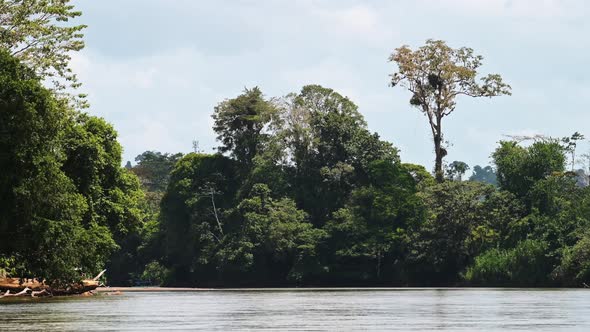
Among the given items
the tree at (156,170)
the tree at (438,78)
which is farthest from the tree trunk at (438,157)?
the tree at (156,170)

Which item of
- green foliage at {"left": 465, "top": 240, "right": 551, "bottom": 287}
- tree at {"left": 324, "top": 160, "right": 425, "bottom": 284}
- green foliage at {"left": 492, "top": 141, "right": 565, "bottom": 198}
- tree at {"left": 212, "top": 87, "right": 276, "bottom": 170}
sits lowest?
green foliage at {"left": 465, "top": 240, "right": 551, "bottom": 287}

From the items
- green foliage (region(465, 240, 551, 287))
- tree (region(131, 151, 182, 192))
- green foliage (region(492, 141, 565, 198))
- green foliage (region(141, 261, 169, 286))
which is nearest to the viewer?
green foliage (region(465, 240, 551, 287))

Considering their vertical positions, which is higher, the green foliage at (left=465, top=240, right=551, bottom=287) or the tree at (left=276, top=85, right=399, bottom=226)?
the tree at (left=276, top=85, right=399, bottom=226)

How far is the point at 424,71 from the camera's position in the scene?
300 ft

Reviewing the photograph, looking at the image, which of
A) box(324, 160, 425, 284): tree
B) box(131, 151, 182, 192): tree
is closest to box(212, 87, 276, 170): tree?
box(324, 160, 425, 284): tree

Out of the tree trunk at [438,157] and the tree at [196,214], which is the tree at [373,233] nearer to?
the tree trunk at [438,157]

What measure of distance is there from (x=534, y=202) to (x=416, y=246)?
9149 millimetres

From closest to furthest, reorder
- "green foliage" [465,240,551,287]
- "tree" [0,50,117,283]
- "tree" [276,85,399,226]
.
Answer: "tree" [0,50,117,283] < "green foliage" [465,240,551,287] < "tree" [276,85,399,226]

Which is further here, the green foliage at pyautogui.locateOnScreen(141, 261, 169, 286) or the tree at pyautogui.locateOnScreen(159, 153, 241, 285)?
the green foliage at pyautogui.locateOnScreen(141, 261, 169, 286)

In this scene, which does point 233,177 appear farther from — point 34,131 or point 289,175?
point 34,131

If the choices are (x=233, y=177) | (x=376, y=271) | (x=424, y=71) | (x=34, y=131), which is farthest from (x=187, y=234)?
(x=34, y=131)

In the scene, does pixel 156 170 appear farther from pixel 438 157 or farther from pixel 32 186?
pixel 32 186

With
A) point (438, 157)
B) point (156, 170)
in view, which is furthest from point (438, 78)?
point (156, 170)

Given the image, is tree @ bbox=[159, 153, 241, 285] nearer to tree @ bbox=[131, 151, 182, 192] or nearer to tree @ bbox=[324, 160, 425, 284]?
tree @ bbox=[324, 160, 425, 284]
